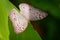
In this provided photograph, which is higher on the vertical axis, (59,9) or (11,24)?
(59,9)

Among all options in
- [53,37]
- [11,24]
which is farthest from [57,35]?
[11,24]

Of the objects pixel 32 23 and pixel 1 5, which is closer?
pixel 1 5

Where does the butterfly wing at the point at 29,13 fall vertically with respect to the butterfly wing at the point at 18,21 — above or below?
above

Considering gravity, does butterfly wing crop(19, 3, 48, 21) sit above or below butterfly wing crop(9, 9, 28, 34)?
above

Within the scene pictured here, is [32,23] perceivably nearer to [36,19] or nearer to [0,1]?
[36,19]
